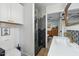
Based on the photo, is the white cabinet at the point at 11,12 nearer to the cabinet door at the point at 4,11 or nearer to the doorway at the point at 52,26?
the cabinet door at the point at 4,11

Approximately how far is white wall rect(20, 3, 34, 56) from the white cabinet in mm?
74

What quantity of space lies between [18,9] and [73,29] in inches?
28.6

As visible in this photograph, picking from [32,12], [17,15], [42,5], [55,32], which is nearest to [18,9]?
[17,15]

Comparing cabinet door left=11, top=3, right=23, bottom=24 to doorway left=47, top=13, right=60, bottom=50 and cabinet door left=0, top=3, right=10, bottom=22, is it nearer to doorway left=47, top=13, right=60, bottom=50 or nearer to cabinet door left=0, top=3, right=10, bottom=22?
cabinet door left=0, top=3, right=10, bottom=22

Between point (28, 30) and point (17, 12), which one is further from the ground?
point (17, 12)

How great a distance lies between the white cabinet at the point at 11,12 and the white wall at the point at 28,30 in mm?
74

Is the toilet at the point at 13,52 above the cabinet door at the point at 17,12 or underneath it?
underneath

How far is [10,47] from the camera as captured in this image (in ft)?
4.59

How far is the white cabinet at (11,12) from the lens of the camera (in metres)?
1.32

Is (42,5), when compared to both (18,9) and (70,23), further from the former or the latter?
(70,23)

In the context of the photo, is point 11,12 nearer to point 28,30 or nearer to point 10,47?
point 28,30

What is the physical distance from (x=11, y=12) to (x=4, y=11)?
0.09 metres

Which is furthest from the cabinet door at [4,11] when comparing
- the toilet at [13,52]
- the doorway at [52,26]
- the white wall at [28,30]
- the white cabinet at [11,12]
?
the doorway at [52,26]

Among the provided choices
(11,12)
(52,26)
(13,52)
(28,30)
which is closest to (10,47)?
(13,52)
